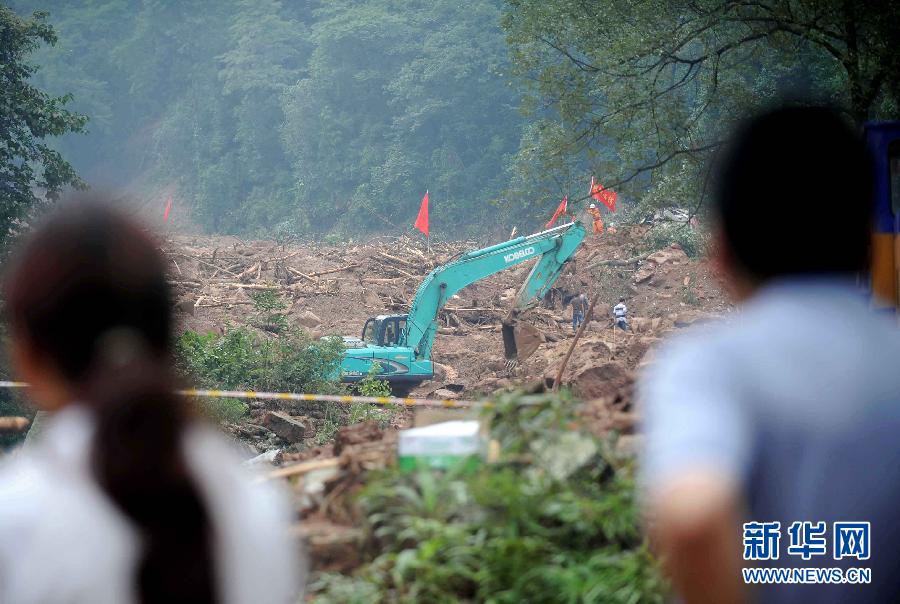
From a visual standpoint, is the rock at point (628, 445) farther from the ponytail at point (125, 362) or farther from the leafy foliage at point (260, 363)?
the leafy foliage at point (260, 363)

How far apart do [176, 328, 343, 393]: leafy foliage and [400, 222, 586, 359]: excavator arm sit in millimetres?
3057

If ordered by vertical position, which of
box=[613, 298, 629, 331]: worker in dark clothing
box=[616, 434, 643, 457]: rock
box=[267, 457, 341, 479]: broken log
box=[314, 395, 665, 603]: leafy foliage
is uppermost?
box=[613, 298, 629, 331]: worker in dark clothing

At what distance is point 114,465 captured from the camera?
1.69 m

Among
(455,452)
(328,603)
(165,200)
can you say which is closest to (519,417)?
(455,452)

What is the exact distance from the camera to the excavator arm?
17.9m

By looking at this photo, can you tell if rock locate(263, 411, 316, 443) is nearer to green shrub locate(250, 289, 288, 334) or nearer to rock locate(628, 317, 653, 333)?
green shrub locate(250, 289, 288, 334)

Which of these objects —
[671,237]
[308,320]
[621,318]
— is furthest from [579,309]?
[308,320]

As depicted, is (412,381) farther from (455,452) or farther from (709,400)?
(709,400)

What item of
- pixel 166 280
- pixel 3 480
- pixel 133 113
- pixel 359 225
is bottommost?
pixel 3 480

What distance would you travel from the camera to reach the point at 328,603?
2.71m

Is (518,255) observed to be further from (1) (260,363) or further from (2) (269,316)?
(1) (260,363)

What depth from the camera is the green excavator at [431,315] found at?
55.9 feet

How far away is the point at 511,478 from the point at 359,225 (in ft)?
179

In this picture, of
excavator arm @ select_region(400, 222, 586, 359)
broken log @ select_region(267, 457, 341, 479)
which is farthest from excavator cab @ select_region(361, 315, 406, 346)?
broken log @ select_region(267, 457, 341, 479)
